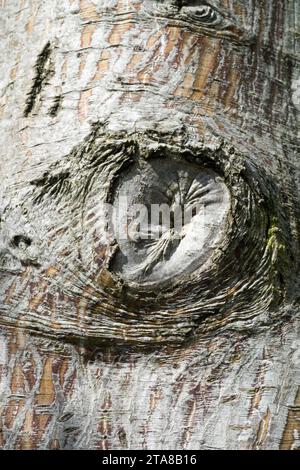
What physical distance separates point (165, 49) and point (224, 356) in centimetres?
50

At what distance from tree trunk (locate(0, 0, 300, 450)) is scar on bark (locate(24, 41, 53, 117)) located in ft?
0.23

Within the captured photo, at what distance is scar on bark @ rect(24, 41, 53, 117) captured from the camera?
138 centimetres

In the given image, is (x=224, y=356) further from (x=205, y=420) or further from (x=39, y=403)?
(x=39, y=403)

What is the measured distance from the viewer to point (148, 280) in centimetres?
125

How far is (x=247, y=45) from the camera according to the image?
55.2 inches

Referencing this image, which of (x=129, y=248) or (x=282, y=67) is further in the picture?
(x=282, y=67)

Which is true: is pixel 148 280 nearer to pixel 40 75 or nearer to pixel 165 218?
pixel 165 218

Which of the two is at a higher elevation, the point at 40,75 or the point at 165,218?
the point at 40,75

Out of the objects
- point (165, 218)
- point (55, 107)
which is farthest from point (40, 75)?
point (165, 218)

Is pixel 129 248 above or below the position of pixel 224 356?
above

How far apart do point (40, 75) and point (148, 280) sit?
1.36 feet

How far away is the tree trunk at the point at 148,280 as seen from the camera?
48.4 inches

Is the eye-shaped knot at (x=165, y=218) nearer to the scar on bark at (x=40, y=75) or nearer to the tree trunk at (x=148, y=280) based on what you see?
the tree trunk at (x=148, y=280)

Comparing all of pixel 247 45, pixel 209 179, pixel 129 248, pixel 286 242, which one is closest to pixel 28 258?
pixel 129 248
